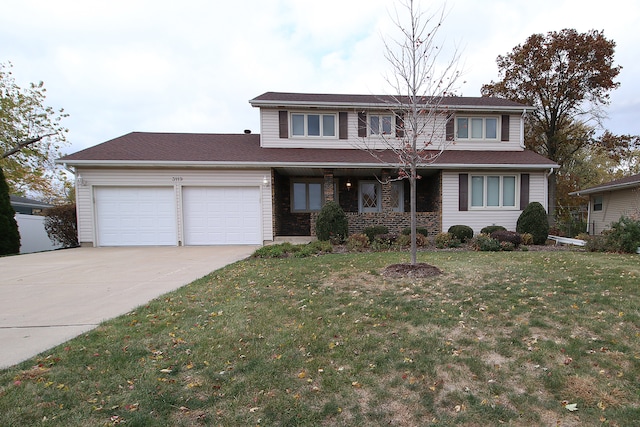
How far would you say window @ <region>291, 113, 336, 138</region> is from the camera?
1274cm

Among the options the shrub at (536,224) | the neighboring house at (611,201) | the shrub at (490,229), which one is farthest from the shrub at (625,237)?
the neighboring house at (611,201)

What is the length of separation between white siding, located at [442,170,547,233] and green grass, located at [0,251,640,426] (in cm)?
729

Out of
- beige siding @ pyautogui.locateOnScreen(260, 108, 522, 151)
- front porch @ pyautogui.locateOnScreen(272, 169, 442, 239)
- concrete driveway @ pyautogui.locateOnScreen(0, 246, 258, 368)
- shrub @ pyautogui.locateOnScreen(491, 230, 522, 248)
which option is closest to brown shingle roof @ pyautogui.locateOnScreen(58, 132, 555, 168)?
beige siding @ pyautogui.locateOnScreen(260, 108, 522, 151)

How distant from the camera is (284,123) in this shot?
1258cm

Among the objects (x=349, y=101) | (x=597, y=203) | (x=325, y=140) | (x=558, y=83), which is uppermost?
(x=558, y=83)

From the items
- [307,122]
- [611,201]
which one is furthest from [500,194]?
[307,122]

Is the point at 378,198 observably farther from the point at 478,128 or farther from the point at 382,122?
the point at 478,128

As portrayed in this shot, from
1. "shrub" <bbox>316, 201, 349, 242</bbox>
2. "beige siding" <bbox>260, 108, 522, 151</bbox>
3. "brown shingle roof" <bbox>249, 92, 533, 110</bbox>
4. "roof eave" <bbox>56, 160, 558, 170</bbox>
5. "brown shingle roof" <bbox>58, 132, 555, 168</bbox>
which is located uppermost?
"brown shingle roof" <bbox>249, 92, 533, 110</bbox>

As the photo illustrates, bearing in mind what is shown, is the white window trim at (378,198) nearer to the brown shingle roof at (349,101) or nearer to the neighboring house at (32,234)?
the brown shingle roof at (349,101)

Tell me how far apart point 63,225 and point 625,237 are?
64.5 feet

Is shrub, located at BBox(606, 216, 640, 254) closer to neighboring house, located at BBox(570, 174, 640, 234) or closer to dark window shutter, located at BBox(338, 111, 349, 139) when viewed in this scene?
neighboring house, located at BBox(570, 174, 640, 234)

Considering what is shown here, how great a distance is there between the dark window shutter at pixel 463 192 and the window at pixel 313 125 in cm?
572

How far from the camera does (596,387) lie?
2227 millimetres

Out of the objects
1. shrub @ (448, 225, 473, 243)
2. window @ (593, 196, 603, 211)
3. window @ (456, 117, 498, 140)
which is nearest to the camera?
shrub @ (448, 225, 473, 243)
